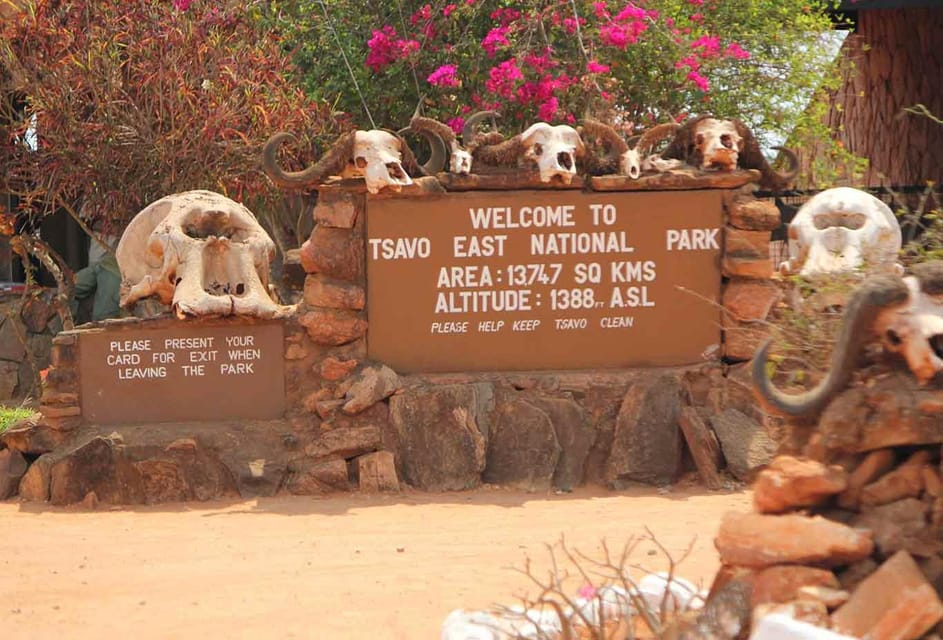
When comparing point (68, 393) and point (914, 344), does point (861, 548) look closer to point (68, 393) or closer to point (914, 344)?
point (914, 344)

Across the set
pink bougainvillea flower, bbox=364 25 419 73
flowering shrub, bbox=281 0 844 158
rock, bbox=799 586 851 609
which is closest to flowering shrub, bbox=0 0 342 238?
pink bougainvillea flower, bbox=364 25 419 73

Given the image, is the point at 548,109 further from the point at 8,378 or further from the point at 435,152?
the point at 8,378

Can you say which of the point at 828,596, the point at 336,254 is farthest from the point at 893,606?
the point at 336,254

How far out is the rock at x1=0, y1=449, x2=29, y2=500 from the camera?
902 cm

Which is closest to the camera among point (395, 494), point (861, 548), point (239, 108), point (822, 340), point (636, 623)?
point (861, 548)

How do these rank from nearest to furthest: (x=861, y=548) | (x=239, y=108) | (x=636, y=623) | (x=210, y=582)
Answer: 1. (x=861, y=548)
2. (x=636, y=623)
3. (x=210, y=582)
4. (x=239, y=108)

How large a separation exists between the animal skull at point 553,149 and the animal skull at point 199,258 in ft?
6.24

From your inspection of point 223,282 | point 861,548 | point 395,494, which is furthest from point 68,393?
point 861,548

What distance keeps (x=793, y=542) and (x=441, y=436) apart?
4302 millimetres

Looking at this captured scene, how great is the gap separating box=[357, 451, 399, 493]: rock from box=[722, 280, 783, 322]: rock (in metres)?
2.44

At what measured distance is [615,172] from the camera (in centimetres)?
948

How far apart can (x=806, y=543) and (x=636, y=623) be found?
0.77 metres

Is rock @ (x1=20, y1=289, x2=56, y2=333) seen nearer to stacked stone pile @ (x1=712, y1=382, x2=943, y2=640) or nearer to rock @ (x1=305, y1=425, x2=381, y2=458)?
rock @ (x1=305, y1=425, x2=381, y2=458)

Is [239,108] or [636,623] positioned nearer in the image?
[636,623]
